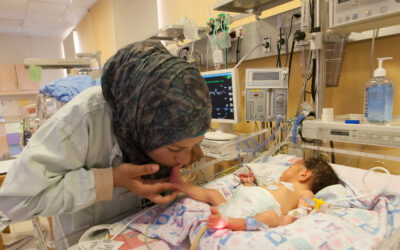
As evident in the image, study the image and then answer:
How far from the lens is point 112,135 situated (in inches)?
34.9

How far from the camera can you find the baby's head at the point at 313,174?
1273 mm

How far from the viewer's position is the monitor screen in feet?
6.40

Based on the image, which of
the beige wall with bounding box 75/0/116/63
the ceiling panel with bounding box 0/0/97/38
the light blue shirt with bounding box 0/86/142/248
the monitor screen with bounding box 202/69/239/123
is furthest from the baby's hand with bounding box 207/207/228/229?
the ceiling panel with bounding box 0/0/97/38

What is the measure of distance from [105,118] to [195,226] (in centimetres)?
48

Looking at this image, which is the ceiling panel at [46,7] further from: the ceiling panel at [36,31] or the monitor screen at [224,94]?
the monitor screen at [224,94]

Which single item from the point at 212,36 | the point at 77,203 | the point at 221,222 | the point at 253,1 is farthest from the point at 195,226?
the point at 212,36

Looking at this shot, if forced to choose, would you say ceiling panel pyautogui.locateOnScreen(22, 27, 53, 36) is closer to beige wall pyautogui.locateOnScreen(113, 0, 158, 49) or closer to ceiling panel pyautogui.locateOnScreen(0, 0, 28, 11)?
ceiling panel pyautogui.locateOnScreen(0, 0, 28, 11)

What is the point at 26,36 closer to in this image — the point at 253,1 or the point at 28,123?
the point at 28,123

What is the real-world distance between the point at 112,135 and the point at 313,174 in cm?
100

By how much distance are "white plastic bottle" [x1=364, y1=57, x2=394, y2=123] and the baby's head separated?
335 millimetres

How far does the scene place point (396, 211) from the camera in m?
0.95

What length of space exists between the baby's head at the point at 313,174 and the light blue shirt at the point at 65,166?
0.90 metres

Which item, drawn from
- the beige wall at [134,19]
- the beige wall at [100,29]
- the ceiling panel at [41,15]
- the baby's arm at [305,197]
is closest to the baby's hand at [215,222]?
the baby's arm at [305,197]

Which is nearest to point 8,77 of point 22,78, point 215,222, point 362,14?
point 22,78
